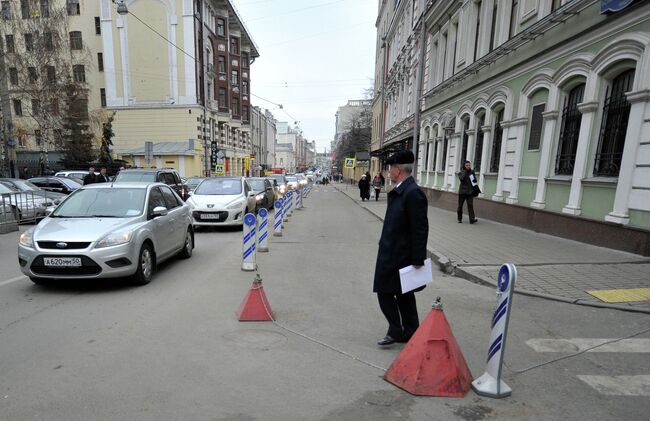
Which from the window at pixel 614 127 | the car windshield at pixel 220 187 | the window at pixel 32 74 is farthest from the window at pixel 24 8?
the window at pixel 614 127

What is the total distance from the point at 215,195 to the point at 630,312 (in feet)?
35.6

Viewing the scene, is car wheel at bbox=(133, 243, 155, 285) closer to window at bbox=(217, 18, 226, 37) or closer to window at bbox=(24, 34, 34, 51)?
window at bbox=(24, 34, 34, 51)

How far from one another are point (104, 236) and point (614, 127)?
10.2 meters

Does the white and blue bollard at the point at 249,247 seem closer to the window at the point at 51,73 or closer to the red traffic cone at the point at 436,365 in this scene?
the red traffic cone at the point at 436,365

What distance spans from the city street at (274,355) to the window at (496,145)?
854 centimetres

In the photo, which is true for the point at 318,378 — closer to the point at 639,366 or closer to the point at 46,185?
the point at 639,366

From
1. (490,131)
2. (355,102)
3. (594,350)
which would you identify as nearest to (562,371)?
(594,350)

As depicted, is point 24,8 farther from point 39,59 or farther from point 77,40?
point 77,40

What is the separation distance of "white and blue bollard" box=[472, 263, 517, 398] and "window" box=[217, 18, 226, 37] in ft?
163

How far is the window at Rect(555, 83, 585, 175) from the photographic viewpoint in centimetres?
938

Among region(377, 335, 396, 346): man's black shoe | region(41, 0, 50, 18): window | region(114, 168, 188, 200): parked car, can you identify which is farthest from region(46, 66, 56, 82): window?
region(377, 335, 396, 346): man's black shoe

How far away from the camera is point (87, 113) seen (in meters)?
32.7

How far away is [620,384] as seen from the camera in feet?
10.6

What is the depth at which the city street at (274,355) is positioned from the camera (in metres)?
2.86
